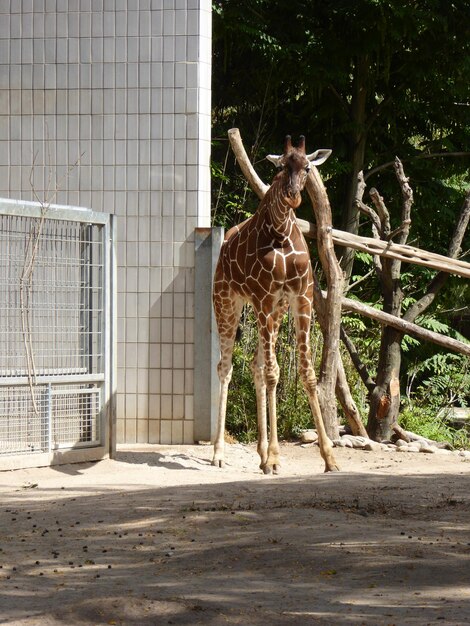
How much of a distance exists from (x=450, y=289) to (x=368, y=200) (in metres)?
2.00

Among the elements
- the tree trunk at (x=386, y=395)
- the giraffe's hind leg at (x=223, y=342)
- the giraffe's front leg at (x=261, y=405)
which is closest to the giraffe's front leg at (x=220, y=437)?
the giraffe's hind leg at (x=223, y=342)

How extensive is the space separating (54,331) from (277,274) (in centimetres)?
208

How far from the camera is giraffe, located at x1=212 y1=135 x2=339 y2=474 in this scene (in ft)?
30.8

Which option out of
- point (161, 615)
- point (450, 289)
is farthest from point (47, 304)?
point (450, 289)

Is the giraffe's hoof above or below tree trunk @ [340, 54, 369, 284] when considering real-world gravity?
below

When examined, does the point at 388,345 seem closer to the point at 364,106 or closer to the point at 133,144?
the point at 133,144

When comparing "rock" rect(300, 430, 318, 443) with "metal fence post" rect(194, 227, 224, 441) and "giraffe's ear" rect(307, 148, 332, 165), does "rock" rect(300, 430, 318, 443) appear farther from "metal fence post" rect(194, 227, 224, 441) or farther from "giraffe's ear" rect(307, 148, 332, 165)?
"giraffe's ear" rect(307, 148, 332, 165)

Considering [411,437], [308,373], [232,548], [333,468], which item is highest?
[308,373]

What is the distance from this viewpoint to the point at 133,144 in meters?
11.4

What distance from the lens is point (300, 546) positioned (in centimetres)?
621

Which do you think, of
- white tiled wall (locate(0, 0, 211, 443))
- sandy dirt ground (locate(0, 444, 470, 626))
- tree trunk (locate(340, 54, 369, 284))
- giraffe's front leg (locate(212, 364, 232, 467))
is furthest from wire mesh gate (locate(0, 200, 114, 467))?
tree trunk (locate(340, 54, 369, 284))

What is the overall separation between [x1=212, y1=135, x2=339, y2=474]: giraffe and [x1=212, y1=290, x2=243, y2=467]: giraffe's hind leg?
16 centimetres

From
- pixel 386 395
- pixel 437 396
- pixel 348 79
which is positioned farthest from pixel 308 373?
pixel 348 79

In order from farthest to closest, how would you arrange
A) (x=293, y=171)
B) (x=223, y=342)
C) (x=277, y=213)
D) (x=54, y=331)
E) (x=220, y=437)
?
(x=223, y=342), (x=220, y=437), (x=54, y=331), (x=277, y=213), (x=293, y=171)
